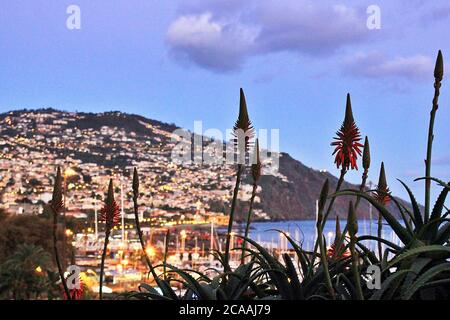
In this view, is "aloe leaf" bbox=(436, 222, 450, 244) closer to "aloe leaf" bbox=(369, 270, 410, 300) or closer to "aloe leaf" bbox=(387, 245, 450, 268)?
"aloe leaf" bbox=(387, 245, 450, 268)

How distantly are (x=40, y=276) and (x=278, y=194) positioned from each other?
38.5m

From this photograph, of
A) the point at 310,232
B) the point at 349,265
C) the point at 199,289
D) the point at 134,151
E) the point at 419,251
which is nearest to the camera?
the point at 419,251

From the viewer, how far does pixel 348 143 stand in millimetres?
2277

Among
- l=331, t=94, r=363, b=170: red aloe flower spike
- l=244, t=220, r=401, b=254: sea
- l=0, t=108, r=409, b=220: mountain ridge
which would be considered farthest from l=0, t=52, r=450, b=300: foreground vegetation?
l=0, t=108, r=409, b=220: mountain ridge

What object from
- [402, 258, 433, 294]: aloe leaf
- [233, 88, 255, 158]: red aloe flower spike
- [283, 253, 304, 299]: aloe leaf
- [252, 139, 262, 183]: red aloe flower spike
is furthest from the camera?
[252, 139, 262, 183]: red aloe flower spike

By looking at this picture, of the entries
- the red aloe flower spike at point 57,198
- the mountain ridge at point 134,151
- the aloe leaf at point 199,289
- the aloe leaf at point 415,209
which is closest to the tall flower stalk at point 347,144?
the aloe leaf at point 415,209

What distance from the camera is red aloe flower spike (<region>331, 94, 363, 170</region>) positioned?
2.25 meters

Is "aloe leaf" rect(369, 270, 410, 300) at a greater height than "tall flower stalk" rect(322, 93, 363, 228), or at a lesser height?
lesser

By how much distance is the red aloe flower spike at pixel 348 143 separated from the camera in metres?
2.25

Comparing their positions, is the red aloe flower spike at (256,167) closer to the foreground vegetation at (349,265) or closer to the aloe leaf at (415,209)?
the foreground vegetation at (349,265)

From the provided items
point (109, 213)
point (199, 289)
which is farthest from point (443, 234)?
point (109, 213)

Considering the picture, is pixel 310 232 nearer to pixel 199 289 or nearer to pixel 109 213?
pixel 109 213

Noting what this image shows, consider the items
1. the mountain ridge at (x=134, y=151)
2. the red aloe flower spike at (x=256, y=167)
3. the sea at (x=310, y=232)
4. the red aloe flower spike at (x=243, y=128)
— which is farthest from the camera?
the mountain ridge at (x=134, y=151)
